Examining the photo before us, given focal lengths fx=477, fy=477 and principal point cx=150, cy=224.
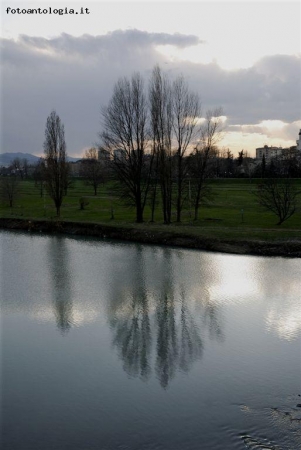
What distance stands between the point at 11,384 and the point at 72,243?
20614mm

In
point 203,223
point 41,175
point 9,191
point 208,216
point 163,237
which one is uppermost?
point 41,175

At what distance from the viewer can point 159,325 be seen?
1395 cm

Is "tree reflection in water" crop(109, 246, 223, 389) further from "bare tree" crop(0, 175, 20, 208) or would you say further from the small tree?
"bare tree" crop(0, 175, 20, 208)

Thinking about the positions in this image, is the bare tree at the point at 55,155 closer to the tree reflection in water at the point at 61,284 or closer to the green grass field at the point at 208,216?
the green grass field at the point at 208,216

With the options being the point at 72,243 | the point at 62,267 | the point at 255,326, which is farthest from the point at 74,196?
the point at 255,326

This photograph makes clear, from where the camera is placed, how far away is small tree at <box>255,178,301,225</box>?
33156mm

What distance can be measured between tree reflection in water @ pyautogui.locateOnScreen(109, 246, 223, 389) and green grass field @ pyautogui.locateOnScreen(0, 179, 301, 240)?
10.3 metres

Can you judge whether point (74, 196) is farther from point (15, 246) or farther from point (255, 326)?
point (255, 326)

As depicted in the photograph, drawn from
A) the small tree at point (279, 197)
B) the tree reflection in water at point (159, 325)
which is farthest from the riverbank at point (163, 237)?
the small tree at point (279, 197)

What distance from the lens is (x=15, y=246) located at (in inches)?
1145

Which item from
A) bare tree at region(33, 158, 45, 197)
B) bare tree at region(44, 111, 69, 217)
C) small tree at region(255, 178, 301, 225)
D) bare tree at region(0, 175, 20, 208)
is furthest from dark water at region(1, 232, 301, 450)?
bare tree at region(0, 175, 20, 208)

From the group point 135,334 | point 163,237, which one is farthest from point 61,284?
point 163,237

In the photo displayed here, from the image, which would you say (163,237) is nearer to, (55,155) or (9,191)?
(55,155)

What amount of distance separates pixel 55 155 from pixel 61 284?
24818 mm
